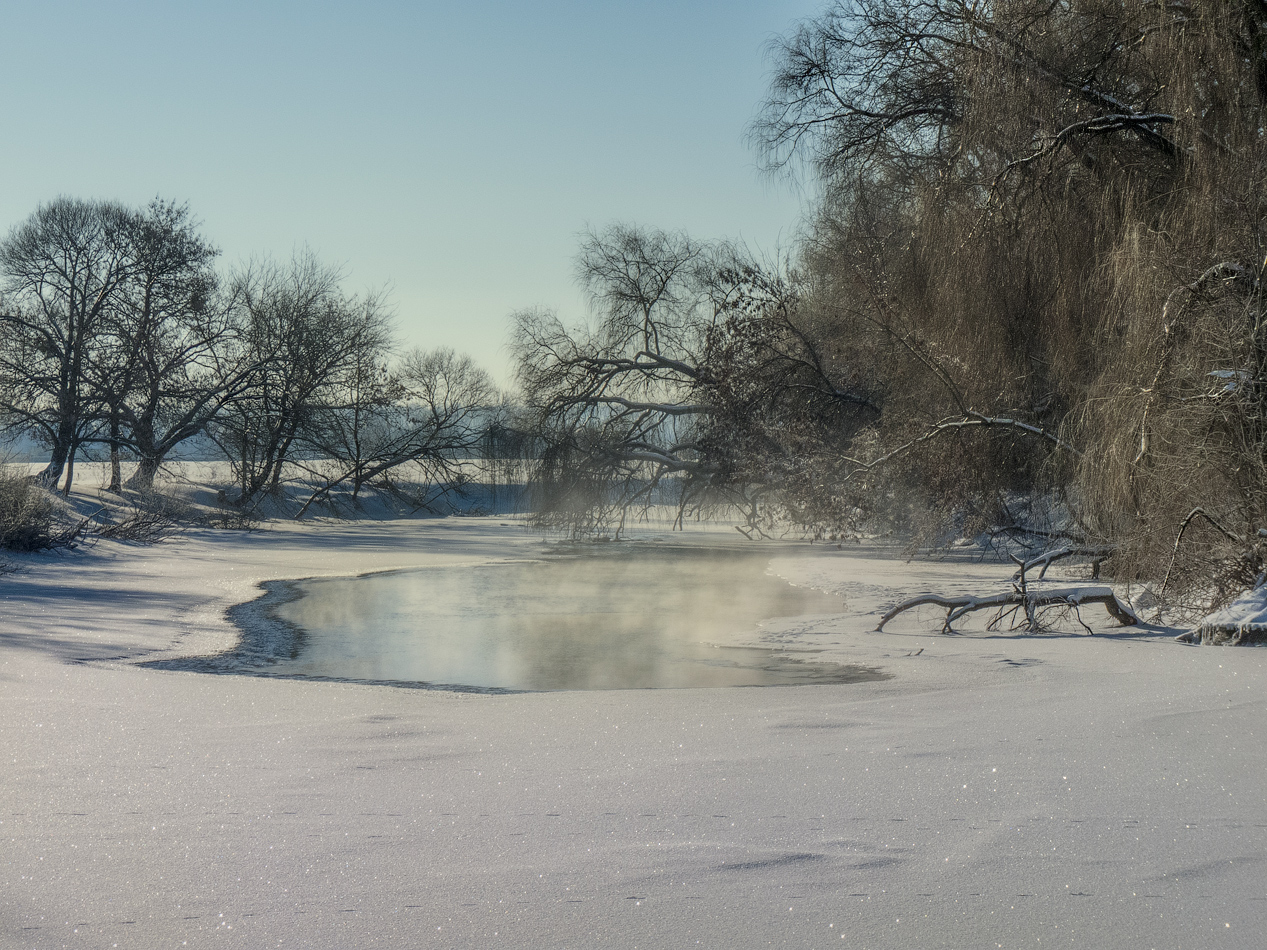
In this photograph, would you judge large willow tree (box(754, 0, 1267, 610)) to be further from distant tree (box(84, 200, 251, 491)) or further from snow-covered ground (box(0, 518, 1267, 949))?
distant tree (box(84, 200, 251, 491))

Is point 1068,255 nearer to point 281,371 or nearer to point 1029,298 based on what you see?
point 1029,298

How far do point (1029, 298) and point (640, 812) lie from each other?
7.20 meters

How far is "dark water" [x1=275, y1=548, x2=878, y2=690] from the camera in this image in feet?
19.5

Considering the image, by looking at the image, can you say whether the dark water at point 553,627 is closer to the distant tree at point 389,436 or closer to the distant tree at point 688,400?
the distant tree at point 688,400

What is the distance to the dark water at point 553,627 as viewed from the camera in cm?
594

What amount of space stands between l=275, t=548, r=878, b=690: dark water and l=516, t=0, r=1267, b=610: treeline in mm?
2154

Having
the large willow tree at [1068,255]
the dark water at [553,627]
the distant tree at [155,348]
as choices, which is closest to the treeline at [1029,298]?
the large willow tree at [1068,255]

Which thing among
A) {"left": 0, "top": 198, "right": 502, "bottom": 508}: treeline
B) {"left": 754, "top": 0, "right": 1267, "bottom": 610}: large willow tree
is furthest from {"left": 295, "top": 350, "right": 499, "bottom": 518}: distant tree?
{"left": 754, "top": 0, "right": 1267, "bottom": 610}: large willow tree

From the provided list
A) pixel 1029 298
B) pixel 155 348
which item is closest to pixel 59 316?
pixel 155 348

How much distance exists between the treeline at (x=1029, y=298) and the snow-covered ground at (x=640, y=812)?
2224mm

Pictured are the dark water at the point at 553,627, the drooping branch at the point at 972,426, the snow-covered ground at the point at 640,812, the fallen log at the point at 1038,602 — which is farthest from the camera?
the drooping branch at the point at 972,426

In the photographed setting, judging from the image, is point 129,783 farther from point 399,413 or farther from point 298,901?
point 399,413

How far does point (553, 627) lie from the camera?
8.20m

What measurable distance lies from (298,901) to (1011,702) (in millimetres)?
2991
